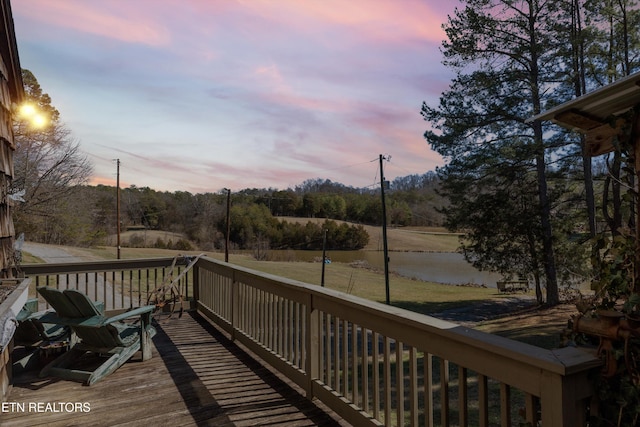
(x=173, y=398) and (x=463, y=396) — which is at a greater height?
(x=463, y=396)

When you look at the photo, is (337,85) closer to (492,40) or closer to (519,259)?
(492,40)

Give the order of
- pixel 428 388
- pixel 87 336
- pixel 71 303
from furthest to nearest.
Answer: pixel 87 336 → pixel 71 303 → pixel 428 388

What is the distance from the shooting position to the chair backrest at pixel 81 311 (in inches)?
135

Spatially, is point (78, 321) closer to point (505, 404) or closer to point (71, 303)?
point (71, 303)

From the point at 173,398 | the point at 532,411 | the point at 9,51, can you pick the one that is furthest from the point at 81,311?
the point at 532,411

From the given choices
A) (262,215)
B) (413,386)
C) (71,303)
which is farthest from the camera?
(262,215)

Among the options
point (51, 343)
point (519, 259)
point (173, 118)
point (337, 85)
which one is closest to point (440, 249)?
point (519, 259)

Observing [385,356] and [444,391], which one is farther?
[385,356]

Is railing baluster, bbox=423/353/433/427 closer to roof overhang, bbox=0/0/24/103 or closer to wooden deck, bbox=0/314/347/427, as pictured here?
wooden deck, bbox=0/314/347/427

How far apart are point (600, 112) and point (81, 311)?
3.90m

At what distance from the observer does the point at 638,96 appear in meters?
1.55

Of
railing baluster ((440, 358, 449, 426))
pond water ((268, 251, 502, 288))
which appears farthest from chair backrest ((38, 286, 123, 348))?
pond water ((268, 251, 502, 288))

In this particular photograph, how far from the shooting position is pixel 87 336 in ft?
11.9

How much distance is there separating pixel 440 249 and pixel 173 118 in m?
45.1
